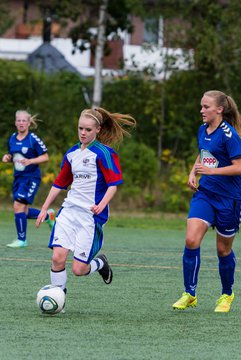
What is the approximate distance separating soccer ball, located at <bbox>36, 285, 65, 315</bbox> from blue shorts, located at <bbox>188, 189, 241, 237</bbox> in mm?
1276

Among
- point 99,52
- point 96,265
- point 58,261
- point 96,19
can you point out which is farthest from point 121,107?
point 58,261

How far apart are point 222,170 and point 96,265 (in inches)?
56.4

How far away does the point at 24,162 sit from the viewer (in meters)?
14.4

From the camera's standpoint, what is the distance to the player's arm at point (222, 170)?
8.49 metres

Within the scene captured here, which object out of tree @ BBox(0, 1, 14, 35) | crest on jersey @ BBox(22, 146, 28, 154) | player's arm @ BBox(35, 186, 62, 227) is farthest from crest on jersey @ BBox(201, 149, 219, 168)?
tree @ BBox(0, 1, 14, 35)

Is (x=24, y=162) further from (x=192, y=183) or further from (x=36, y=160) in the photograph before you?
(x=192, y=183)

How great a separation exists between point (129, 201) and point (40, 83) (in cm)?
350

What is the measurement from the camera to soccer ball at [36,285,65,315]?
8.10 meters

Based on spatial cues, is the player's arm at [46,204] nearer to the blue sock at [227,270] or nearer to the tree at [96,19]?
the blue sock at [227,270]

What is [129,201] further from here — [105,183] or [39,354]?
[39,354]

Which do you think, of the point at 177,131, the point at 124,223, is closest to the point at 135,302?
the point at 124,223

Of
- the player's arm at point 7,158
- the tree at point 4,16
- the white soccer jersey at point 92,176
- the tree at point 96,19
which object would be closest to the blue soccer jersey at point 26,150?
the player's arm at point 7,158

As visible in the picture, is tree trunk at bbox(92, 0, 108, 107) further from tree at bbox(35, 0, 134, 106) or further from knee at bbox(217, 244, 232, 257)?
knee at bbox(217, 244, 232, 257)

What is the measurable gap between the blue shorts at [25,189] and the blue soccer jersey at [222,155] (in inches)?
234
